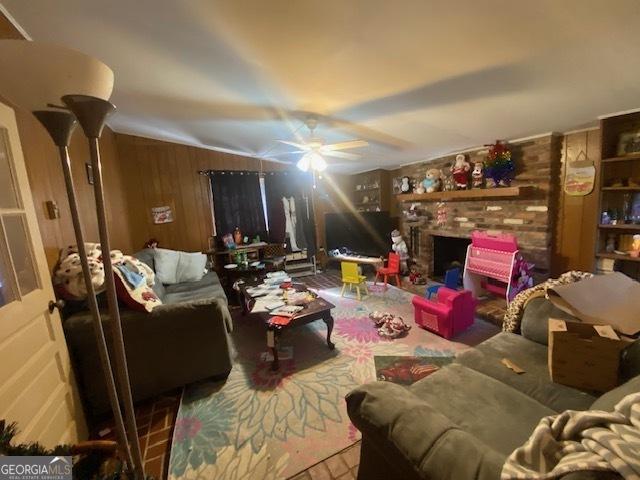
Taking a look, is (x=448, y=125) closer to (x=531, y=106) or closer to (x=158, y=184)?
(x=531, y=106)

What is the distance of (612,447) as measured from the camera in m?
0.62

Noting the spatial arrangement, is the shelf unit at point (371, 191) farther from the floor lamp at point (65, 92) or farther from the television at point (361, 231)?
the floor lamp at point (65, 92)

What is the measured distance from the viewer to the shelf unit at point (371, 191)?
5.13 meters

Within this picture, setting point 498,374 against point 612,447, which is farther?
point 498,374

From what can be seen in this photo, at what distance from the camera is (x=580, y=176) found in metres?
2.71

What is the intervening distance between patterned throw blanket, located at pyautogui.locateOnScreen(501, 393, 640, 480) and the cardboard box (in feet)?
2.35

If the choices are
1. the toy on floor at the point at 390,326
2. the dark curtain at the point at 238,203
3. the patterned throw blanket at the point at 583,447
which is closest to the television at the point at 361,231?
the dark curtain at the point at 238,203

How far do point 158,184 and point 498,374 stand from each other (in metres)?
4.58

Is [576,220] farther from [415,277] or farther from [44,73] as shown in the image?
[44,73]

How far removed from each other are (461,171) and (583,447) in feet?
11.4

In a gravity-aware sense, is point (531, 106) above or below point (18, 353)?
above

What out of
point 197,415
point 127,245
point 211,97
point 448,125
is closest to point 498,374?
point 197,415

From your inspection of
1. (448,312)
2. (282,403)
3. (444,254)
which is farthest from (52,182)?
(444,254)

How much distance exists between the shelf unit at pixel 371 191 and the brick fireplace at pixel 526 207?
123 centimetres
